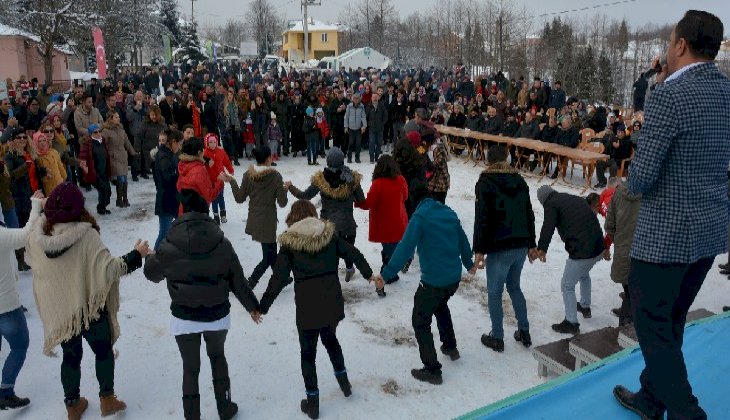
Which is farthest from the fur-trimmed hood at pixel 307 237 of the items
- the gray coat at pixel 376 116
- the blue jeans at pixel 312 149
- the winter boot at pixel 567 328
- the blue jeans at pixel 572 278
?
the gray coat at pixel 376 116

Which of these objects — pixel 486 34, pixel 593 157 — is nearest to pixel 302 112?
pixel 593 157

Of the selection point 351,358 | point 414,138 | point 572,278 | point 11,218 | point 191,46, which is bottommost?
point 351,358

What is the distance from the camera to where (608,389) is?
282 cm

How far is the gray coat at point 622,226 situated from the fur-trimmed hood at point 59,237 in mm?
4167

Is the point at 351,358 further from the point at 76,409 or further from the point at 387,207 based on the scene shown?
the point at 76,409

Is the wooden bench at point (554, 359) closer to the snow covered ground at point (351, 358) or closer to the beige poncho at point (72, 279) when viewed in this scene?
the snow covered ground at point (351, 358)

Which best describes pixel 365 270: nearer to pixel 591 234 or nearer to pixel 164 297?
pixel 591 234

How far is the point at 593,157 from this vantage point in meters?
10.4

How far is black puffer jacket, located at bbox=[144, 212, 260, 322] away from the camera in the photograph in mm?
3305

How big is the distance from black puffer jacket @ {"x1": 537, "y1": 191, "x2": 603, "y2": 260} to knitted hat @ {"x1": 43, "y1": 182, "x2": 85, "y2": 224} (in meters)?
3.49

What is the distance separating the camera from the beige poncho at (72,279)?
340 centimetres

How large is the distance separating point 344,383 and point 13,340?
2277mm

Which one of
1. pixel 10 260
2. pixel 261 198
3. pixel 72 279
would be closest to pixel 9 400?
pixel 10 260

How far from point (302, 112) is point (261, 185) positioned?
26.2 ft
